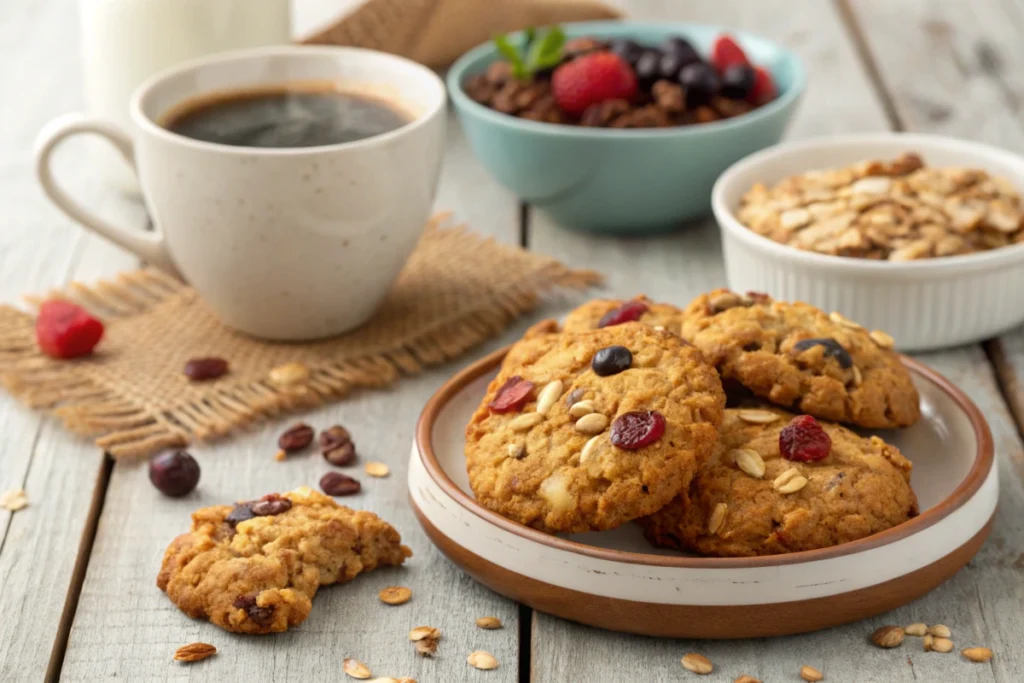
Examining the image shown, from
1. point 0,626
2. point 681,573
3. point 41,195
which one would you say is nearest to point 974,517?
point 681,573

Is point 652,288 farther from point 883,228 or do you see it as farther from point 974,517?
point 974,517

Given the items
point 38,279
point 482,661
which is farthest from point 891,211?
point 38,279

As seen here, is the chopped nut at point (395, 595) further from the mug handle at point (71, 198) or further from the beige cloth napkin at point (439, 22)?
the beige cloth napkin at point (439, 22)

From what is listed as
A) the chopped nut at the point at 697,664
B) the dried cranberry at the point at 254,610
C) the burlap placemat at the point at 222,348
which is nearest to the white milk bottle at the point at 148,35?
the burlap placemat at the point at 222,348

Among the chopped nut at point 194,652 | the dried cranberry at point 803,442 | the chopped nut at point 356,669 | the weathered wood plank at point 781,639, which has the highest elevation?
the dried cranberry at point 803,442

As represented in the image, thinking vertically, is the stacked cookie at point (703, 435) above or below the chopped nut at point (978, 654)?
above

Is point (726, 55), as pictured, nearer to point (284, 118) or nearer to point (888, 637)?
point (284, 118)

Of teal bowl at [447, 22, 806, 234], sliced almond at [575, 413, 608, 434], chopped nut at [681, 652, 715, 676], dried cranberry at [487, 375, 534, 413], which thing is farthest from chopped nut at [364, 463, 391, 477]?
teal bowl at [447, 22, 806, 234]
